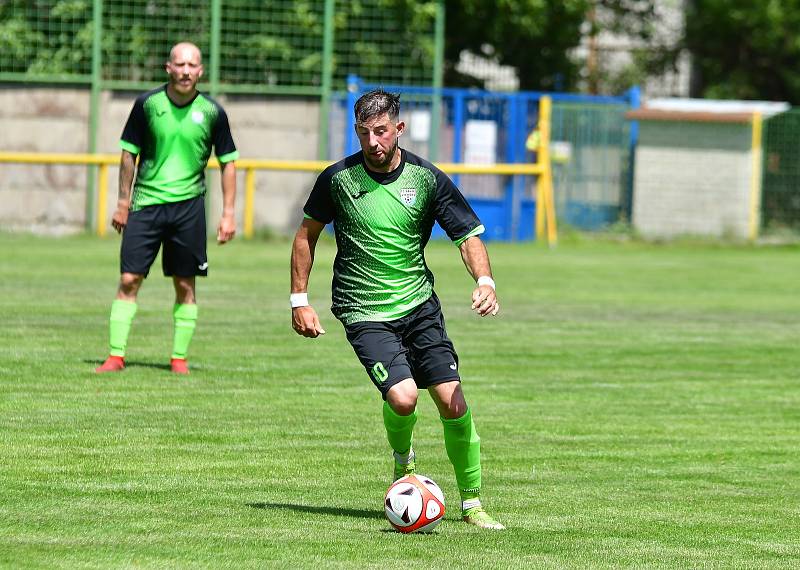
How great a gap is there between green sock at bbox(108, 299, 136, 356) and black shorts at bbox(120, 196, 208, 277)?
0.86ft

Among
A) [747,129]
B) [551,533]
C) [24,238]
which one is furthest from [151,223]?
[747,129]

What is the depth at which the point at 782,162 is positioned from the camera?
96.1 feet

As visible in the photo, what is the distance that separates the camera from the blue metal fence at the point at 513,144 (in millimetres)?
27234

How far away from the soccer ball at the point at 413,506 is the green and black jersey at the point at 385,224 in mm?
785

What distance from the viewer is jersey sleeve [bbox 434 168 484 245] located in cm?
744

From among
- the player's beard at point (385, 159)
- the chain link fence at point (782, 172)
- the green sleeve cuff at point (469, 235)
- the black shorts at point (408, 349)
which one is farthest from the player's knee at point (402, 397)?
the chain link fence at point (782, 172)

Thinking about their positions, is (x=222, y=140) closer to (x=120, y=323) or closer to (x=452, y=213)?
(x=120, y=323)

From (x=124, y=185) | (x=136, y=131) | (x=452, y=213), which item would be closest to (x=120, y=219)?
(x=124, y=185)

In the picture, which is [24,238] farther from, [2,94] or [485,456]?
[485,456]

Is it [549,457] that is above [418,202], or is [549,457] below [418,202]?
below

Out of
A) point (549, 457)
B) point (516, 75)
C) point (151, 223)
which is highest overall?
point (516, 75)

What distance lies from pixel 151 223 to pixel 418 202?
14.6 ft

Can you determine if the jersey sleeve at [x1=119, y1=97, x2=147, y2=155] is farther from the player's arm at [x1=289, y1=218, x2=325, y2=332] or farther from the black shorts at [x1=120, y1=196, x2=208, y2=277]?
the player's arm at [x1=289, y1=218, x2=325, y2=332]

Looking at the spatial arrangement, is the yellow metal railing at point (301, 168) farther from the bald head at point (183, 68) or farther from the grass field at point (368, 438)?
the bald head at point (183, 68)
